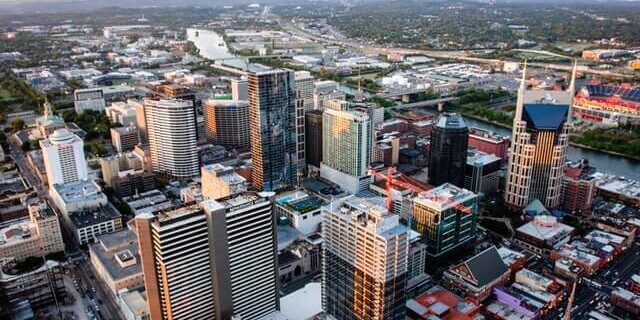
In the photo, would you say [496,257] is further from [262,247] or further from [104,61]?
[104,61]

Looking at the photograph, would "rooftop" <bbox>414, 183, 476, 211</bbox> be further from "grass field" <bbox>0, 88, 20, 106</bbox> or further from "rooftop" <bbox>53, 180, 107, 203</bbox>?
"grass field" <bbox>0, 88, 20, 106</bbox>

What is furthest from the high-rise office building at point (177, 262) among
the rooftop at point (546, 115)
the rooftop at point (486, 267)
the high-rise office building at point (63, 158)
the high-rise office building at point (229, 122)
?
the high-rise office building at point (229, 122)

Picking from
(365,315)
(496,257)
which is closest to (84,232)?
(365,315)

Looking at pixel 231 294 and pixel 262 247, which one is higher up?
pixel 262 247

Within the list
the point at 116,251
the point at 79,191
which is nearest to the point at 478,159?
the point at 116,251

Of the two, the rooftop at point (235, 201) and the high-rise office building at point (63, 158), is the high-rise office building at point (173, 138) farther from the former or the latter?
the rooftop at point (235, 201)

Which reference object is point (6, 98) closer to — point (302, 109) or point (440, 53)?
point (302, 109)
